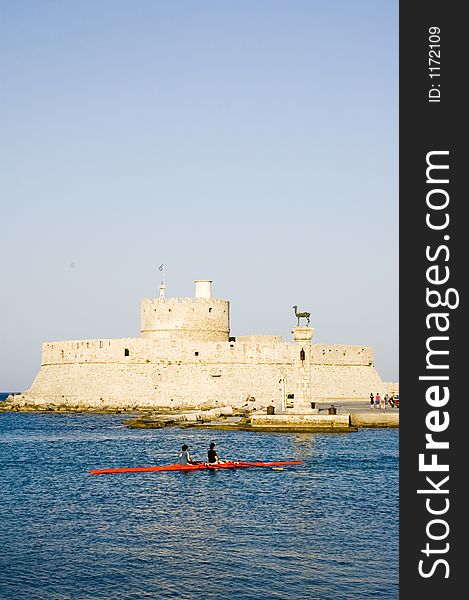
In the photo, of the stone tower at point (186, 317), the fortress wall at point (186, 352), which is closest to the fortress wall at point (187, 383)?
the fortress wall at point (186, 352)

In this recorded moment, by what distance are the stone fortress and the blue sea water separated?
2347cm

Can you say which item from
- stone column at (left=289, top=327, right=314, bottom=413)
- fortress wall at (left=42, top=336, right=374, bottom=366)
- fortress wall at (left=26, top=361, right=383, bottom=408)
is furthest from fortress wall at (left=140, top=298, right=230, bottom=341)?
stone column at (left=289, top=327, right=314, bottom=413)

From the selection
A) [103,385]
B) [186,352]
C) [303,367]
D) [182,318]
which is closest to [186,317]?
[182,318]

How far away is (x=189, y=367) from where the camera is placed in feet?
186

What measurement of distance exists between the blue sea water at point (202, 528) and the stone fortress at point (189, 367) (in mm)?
23475

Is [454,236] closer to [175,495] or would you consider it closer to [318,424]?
[175,495]

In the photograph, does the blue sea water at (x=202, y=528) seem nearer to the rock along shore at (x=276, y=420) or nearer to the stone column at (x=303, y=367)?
the rock along shore at (x=276, y=420)

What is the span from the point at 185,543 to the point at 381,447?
17.8 m

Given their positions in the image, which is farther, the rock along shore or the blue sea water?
the rock along shore

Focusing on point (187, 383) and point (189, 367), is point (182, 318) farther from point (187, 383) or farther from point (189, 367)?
point (187, 383)

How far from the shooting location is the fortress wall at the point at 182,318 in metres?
57.9

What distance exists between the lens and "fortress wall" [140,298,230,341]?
190ft

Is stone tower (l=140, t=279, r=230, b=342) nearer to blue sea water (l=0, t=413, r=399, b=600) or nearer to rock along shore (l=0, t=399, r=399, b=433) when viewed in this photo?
rock along shore (l=0, t=399, r=399, b=433)

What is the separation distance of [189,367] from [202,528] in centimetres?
3820
